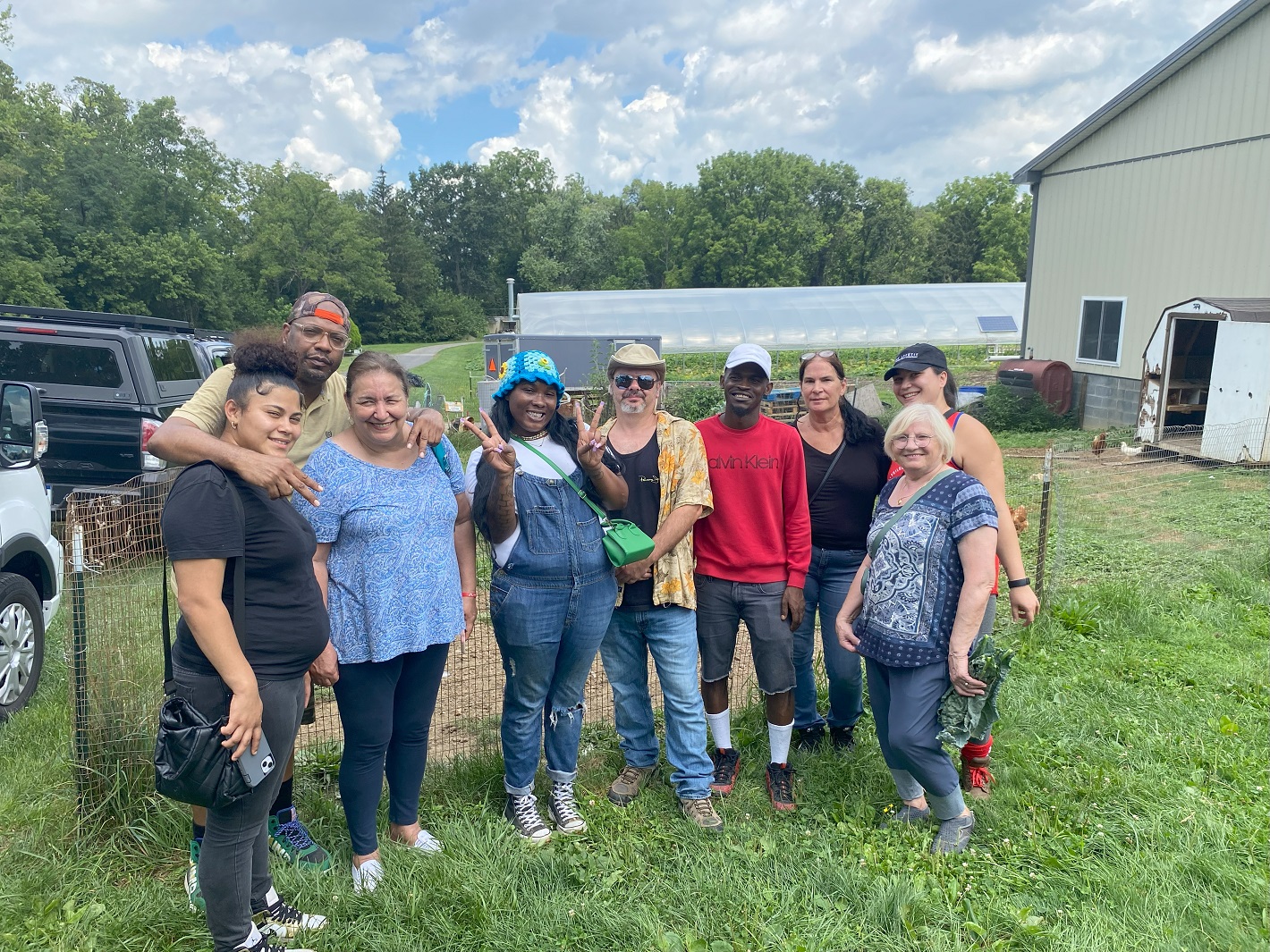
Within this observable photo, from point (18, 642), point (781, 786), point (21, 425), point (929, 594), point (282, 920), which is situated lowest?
point (781, 786)

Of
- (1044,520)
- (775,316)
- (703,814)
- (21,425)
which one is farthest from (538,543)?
(775,316)

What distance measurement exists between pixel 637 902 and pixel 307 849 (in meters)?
1.17

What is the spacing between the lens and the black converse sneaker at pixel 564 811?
10.0ft

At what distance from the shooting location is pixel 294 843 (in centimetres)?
285

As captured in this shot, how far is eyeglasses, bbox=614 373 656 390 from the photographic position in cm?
304

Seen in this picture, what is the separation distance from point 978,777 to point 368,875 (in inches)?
93.8

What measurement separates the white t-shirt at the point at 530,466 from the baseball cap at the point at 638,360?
376mm

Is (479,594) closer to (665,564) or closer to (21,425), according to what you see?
(21,425)

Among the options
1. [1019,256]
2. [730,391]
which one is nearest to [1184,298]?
[730,391]

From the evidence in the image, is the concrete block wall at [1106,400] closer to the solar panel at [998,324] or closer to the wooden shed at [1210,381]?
the wooden shed at [1210,381]

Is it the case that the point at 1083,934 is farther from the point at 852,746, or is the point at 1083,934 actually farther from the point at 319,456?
the point at 319,456

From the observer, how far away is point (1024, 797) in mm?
3201

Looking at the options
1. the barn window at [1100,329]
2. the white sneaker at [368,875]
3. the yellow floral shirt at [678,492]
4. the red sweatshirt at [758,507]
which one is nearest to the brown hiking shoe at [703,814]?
the yellow floral shirt at [678,492]

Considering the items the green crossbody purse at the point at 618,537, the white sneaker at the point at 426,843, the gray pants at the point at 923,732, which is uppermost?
the green crossbody purse at the point at 618,537
